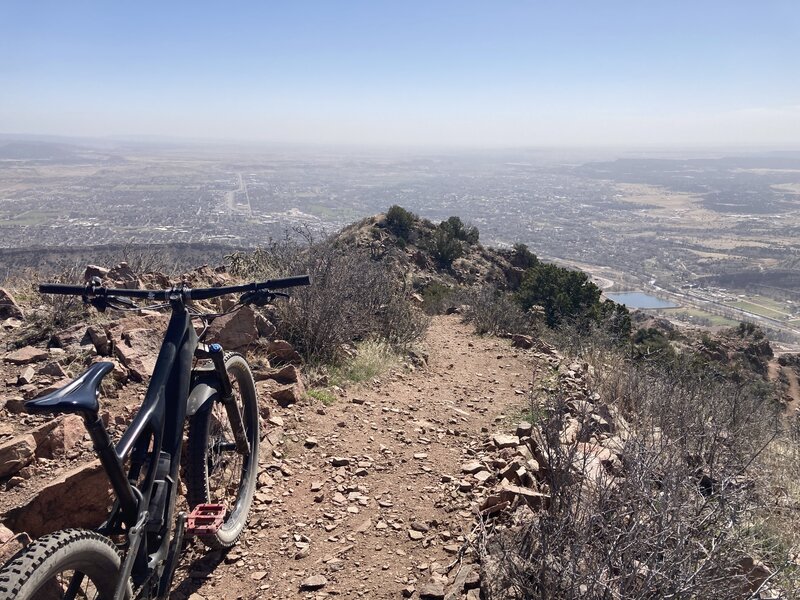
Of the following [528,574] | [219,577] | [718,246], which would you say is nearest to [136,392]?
[219,577]

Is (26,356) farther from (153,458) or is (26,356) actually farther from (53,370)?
(153,458)

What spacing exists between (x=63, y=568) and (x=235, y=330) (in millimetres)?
4079

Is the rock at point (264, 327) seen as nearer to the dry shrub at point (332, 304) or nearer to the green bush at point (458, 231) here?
the dry shrub at point (332, 304)

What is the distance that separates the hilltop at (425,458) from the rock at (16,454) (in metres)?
0.01

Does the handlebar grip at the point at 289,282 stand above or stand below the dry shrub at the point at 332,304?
above

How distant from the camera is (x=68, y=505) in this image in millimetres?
3020

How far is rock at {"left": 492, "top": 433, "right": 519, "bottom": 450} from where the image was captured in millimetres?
4559

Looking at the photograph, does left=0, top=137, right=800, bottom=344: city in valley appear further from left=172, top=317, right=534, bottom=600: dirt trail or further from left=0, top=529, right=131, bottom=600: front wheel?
left=0, top=529, right=131, bottom=600: front wheel

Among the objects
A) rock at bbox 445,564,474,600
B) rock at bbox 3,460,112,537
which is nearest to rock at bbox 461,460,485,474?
rock at bbox 445,564,474,600

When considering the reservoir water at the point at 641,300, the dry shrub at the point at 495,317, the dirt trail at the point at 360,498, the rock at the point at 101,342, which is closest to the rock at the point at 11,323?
the rock at the point at 101,342

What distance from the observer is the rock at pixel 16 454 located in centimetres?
311

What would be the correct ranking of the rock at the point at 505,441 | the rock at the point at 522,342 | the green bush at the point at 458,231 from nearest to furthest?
the rock at the point at 505,441 → the rock at the point at 522,342 → the green bush at the point at 458,231

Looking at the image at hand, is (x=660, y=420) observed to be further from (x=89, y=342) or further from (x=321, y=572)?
(x=89, y=342)

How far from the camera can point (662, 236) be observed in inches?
2726
